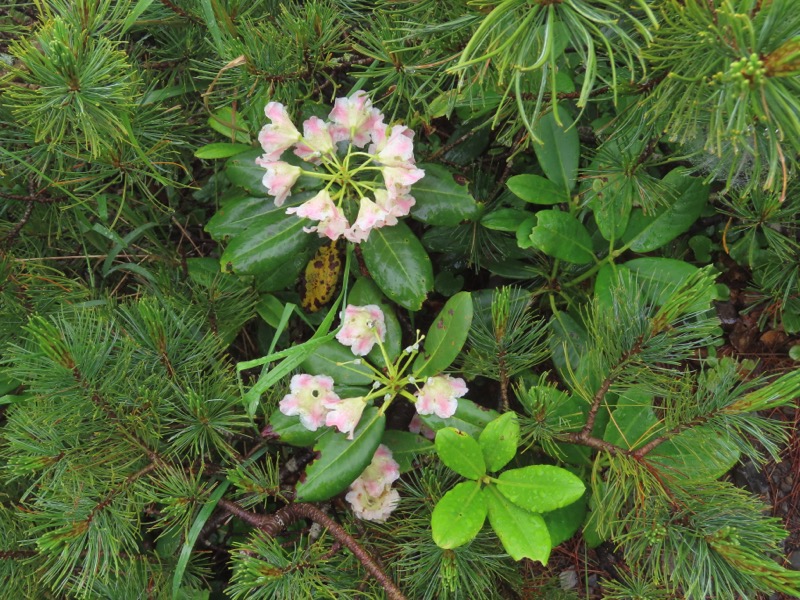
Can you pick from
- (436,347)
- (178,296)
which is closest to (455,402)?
(436,347)

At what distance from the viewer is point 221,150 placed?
1543mm

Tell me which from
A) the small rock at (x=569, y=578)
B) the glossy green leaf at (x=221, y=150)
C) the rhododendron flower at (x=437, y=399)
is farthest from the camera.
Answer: the small rock at (x=569, y=578)

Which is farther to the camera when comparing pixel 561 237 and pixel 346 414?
pixel 561 237

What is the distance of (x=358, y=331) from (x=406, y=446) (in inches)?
11.6

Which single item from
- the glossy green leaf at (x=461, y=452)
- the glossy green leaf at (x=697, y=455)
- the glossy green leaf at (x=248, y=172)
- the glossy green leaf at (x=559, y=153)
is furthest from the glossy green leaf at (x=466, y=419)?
the glossy green leaf at (x=248, y=172)

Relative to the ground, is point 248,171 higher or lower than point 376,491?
higher

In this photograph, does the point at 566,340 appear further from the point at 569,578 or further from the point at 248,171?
the point at 248,171

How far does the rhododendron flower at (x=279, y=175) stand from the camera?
53.3 inches

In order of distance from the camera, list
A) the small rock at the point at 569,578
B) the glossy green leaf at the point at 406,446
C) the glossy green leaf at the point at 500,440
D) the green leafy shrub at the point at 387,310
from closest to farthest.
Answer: the green leafy shrub at the point at 387,310
the glossy green leaf at the point at 500,440
the glossy green leaf at the point at 406,446
the small rock at the point at 569,578

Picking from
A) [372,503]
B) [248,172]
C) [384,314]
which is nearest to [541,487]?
[372,503]

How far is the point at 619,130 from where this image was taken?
1.19 m

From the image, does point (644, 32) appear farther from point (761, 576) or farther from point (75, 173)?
point (75, 173)

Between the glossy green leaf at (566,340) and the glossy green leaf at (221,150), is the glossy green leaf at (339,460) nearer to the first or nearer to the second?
the glossy green leaf at (566,340)

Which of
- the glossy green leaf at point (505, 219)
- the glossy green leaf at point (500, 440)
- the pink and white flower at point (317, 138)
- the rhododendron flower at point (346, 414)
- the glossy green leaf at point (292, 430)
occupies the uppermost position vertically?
the pink and white flower at point (317, 138)
